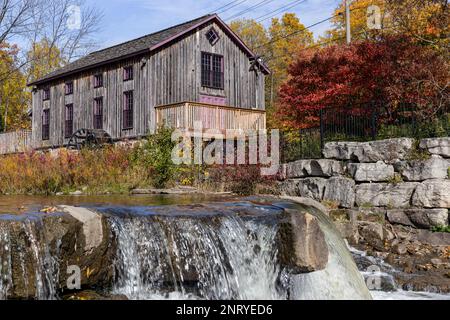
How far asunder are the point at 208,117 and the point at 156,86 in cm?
448

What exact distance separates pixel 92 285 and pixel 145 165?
31.5 ft

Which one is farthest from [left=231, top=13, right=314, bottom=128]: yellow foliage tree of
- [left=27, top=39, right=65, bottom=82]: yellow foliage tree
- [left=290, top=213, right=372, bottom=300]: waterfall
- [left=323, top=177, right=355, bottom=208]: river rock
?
[left=290, top=213, right=372, bottom=300]: waterfall

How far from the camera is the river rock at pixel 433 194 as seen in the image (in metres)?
11.4

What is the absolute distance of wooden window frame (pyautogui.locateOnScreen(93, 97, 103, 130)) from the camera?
2598cm

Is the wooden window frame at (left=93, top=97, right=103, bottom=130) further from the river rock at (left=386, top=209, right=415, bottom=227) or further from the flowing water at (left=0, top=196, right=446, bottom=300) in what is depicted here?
the flowing water at (left=0, top=196, right=446, bottom=300)

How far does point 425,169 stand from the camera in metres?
12.0

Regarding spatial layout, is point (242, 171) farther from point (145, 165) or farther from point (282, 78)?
point (282, 78)

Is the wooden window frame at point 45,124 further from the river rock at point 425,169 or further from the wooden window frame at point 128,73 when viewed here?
the river rock at point 425,169

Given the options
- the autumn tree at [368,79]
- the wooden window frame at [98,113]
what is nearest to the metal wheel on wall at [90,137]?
the wooden window frame at [98,113]

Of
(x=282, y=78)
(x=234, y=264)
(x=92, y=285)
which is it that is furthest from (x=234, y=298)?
(x=282, y=78)

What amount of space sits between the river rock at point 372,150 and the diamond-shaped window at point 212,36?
12.3m

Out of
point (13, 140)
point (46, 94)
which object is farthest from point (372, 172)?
point (13, 140)

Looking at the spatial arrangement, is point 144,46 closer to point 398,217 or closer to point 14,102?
point 398,217

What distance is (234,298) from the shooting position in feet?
22.3
